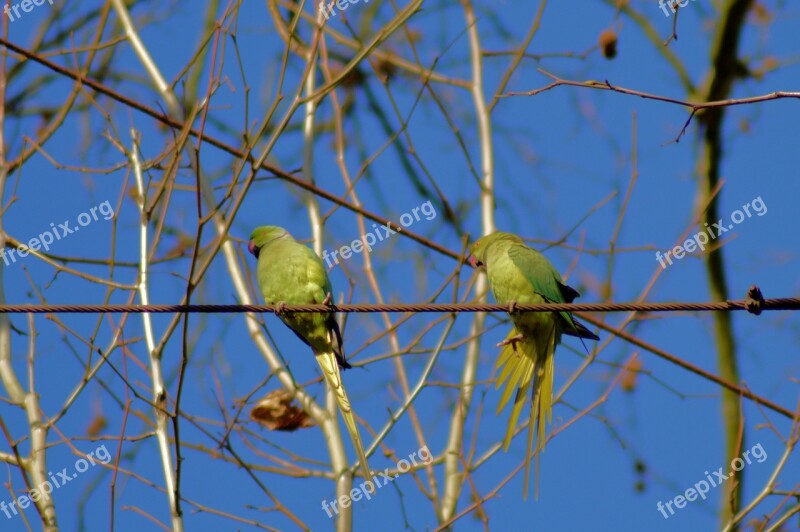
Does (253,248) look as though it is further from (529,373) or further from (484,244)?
(529,373)

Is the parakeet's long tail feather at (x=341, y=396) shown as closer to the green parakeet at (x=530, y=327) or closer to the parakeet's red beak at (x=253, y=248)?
the green parakeet at (x=530, y=327)

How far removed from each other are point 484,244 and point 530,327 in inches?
29.6

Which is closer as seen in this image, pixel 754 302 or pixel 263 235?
pixel 754 302

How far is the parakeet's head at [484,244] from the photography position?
5.59m

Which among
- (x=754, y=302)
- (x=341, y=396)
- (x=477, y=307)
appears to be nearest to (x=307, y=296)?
(x=341, y=396)

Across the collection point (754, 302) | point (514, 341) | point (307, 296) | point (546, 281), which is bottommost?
point (754, 302)

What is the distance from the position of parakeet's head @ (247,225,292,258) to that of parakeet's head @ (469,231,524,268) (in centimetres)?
119

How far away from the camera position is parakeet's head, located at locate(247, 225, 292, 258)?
595 cm

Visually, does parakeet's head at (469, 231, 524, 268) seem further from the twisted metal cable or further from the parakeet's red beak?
the twisted metal cable

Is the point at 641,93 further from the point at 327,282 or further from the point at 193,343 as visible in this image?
the point at 193,343

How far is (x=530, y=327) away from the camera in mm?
5137

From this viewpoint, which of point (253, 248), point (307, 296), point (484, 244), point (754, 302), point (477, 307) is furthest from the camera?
point (253, 248)

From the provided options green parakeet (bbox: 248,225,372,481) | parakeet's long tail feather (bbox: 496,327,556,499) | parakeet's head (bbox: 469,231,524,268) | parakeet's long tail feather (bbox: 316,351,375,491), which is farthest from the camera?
parakeet's head (bbox: 469,231,524,268)

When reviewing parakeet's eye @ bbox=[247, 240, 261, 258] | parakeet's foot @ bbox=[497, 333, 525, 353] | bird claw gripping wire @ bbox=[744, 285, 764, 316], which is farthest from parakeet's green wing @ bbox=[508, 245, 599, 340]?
parakeet's eye @ bbox=[247, 240, 261, 258]
